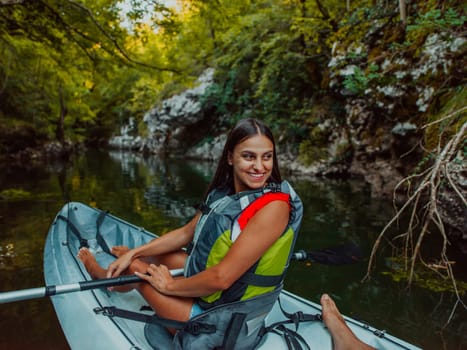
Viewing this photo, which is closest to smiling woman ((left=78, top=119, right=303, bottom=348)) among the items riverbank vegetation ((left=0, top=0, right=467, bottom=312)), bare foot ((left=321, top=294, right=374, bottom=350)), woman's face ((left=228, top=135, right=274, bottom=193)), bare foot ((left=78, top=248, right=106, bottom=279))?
woman's face ((left=228, top=135, right=274, bottom=193))

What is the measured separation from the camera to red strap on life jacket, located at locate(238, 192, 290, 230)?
1.71 meters

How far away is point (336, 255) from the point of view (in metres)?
2.78

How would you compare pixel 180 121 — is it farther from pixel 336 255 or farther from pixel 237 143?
pixel 237 143

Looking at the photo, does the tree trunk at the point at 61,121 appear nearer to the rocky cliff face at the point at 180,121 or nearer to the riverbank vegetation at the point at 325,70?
the riverbank vegetation at the point at 325,70

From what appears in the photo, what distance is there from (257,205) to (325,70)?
1099 cm

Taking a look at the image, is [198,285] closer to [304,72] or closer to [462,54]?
[462,54]

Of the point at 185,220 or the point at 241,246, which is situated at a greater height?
the point at 241,246

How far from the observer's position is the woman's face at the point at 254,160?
1835 mm

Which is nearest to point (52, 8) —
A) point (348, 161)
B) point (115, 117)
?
point (348, 161)

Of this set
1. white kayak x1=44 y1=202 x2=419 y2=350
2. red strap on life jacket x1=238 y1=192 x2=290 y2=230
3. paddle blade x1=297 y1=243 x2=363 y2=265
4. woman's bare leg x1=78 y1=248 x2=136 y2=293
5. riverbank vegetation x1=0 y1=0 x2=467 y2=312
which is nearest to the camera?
red strap on life jacket x1=238 y1=192 x2=290 y2=230

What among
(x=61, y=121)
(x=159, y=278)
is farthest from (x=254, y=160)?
(x=61, y=121)

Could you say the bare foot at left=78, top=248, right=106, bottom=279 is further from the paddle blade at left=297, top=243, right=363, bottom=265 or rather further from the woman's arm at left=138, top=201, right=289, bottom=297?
the paddle blade at left=297, top=243, right=363, bottom=265

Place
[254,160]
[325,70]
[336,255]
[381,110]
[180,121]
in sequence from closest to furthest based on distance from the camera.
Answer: [254,160] < [336,255] < [381,110] < [325,70] < [180,121]

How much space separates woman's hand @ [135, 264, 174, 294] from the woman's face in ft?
2.25
